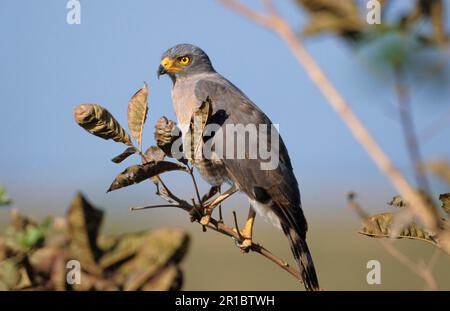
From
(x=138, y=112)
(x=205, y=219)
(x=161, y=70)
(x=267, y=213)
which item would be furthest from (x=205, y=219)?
(x=161, y=70)

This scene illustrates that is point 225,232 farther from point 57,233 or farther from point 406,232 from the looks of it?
point 406,232

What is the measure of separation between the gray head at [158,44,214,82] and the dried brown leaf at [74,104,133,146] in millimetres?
2843

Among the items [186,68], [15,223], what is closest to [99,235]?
[15,223]

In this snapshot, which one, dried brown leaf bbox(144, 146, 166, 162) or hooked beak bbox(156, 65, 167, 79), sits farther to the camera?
hooked beak bbox(156, 65, 167, 79)

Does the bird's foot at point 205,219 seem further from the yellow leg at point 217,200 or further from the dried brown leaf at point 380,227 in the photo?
the dried brown leaf at point 380,227

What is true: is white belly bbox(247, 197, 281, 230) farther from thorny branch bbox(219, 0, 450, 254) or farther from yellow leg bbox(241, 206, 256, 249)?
thorny branch bbox(219, 0, 450, 254)

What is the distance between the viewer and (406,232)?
1.89 meters

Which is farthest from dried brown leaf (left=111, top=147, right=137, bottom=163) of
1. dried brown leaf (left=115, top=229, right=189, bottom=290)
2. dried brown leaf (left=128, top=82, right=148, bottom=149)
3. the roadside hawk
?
the roadside hawk

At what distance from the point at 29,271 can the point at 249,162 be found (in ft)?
7.38

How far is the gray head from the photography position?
17.5 feet

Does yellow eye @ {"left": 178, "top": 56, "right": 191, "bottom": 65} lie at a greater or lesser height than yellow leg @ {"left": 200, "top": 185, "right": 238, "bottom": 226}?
greater

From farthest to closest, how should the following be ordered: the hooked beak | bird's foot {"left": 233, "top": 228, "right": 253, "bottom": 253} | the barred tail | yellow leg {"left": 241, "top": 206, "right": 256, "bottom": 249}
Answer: the hooked beak → yellow leg {"left": 241, "top": 206, "right": 256, "bottom": 249} → bird's foot {"left": 233, "top": 228, "right": 253, "bottom": 253} → the barred tail

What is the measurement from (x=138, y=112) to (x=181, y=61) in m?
2.83

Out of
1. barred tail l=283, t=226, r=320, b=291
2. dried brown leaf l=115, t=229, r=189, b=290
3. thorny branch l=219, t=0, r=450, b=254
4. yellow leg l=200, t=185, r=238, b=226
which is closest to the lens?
thorny branch l=219, t=0, r=450, b=254
